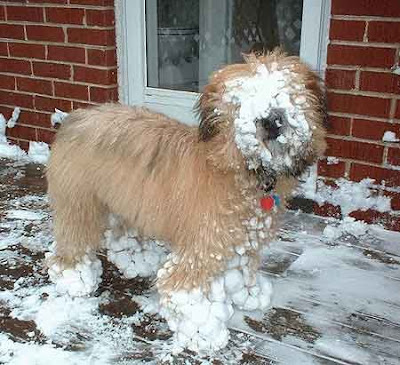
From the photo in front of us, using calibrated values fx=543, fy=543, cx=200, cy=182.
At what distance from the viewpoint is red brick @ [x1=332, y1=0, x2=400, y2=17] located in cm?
258

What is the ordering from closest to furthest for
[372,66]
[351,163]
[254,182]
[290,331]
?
[254,182] < [290,331] < [372,66] < [351,163]

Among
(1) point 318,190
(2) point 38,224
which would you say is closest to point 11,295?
(2) point 38,224

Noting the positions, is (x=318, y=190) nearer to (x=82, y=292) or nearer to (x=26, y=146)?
(x=82, y=292)

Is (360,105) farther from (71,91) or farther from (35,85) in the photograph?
(35,85)

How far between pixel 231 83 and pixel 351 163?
1444 mm

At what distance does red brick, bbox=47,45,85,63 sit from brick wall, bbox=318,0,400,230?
167 cm

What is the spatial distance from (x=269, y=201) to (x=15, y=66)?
280cm

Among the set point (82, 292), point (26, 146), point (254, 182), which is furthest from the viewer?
point (26, 146)

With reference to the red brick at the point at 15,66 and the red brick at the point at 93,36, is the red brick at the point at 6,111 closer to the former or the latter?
the red brick at the point at 15,66

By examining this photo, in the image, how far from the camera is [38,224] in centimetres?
297

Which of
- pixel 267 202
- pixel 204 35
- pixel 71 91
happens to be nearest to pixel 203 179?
pixel 267 202

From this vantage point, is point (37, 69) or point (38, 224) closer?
point (38, 224)

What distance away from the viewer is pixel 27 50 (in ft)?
12.7

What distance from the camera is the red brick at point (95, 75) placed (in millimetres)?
3541
